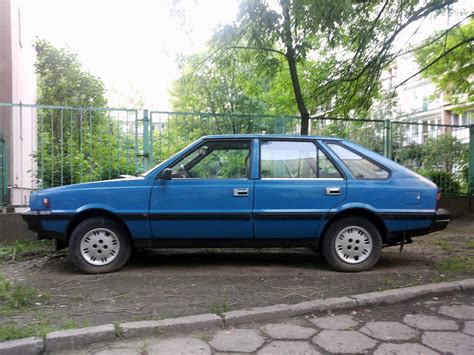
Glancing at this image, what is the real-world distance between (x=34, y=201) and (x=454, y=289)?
186 inches

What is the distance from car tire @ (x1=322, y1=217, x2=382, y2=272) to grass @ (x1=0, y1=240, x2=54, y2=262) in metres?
4.07

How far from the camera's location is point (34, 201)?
5.46 meters

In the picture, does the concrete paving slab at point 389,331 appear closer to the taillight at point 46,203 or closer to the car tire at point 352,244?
the car tire at point 352,244

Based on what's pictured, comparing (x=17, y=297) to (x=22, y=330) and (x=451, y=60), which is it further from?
(x=451, y=60)

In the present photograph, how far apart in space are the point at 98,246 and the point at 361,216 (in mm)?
3094

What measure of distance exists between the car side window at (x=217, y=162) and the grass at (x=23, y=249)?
8.88 feet

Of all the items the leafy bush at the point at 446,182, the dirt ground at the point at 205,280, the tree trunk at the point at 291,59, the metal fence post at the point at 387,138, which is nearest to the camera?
the dirt ground at the point at 205,280

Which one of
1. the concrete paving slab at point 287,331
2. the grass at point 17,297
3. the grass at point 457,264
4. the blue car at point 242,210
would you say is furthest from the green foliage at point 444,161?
the grass at point 17,297

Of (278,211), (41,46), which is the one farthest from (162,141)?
(41,46)

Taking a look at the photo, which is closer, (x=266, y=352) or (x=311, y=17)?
(x=266, y=352)

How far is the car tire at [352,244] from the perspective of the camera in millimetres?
5488

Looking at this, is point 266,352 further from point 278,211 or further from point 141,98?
point 141,98

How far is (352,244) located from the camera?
5.52 meters

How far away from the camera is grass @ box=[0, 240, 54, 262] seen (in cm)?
645
